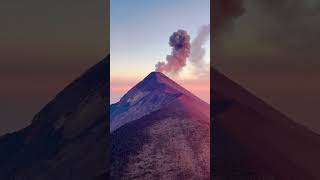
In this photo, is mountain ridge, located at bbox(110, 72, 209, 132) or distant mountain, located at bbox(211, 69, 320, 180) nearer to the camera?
distant mountain, located at bbox(211, 69, 320, 180)

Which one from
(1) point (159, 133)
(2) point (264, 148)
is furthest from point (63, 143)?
(1) point (159, 133)

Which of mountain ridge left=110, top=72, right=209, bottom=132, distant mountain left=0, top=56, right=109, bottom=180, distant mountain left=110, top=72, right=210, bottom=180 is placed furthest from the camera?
mountain ridge left=110, top=72, right=209, bottom=132

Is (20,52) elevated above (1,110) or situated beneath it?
elevated above

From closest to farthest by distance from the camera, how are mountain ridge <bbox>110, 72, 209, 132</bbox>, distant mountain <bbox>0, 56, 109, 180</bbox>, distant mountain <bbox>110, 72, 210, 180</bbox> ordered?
distant mountain <bbox>0, 56, 109, 180</bbox>
distant mountain <bbox>110, 72, 210, 180</bbox>
mountain ridge <bbox>110, 72, 209, 132</bbox>

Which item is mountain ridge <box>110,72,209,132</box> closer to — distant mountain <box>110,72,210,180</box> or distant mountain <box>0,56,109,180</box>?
distant mountain <box>110,72,210,180</box>

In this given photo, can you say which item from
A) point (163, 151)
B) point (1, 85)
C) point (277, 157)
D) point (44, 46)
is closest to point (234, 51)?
point (277, 157)

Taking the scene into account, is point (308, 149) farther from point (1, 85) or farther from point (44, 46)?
point (1, 85)

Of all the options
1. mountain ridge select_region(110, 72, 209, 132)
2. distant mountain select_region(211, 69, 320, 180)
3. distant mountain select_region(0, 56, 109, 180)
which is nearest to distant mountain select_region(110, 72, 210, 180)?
mountain ridge select_region(110, 72, 209, 132)
